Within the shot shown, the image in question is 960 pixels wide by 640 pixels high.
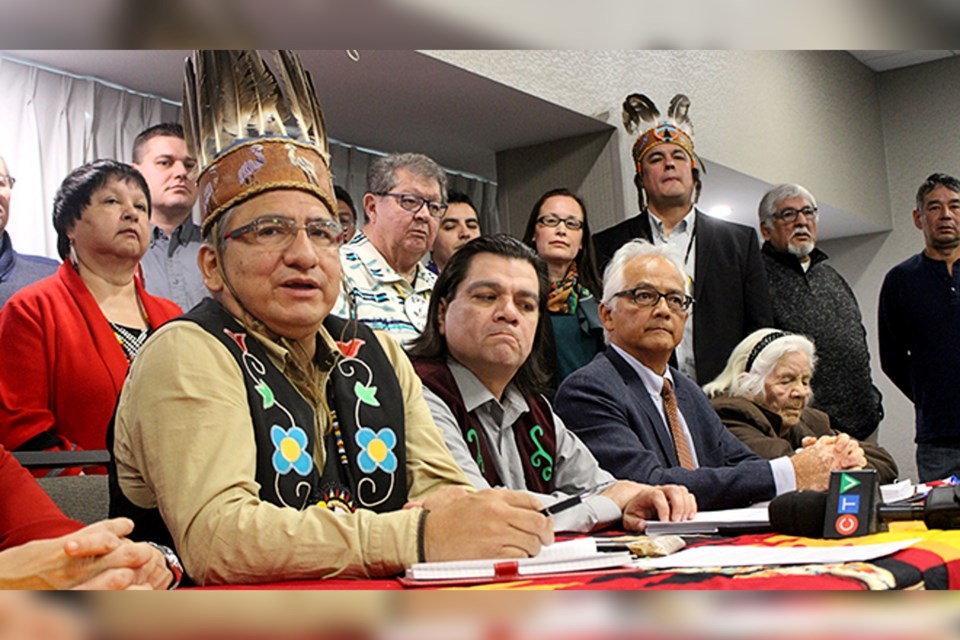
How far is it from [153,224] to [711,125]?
1.24m

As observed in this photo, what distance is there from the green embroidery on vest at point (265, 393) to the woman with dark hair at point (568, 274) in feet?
2.61

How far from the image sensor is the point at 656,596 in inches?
18.3

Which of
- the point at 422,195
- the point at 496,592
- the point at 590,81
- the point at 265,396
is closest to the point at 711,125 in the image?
the point at 590,81

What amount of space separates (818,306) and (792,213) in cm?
20

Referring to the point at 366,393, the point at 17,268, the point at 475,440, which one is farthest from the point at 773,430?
the point at 17,268

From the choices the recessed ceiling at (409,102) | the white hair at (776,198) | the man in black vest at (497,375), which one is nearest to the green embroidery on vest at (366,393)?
the man in black vest at (497,375)

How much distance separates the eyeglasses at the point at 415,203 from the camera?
4.82ft

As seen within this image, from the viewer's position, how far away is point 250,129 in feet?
3.24

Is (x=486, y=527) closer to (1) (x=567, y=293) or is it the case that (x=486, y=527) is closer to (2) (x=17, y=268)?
(1) (x=567, y=293)

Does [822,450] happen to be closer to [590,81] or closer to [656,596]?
[590,81]

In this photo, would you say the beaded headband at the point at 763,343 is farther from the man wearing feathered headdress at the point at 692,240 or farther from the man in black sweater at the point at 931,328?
the man in black sweater at the point at 931,328

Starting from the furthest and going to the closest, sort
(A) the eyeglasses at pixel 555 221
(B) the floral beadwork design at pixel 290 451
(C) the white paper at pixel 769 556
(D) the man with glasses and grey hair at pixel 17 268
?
(A) the eyeglasses at pixel 555 221
(D) the man with glasses and grey hair at pixel 17 268
(B) the floral beadwork design at pixel 290 451
(C) the white paper at pixel 769 556

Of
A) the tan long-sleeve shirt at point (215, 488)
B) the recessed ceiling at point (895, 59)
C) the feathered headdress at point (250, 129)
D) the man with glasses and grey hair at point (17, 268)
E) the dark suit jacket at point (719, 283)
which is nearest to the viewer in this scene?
the tan long-sleeve shirt at point (215, 488)

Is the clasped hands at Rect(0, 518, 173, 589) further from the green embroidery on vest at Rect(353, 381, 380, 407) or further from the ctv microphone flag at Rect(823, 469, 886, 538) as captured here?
the ctv microphone flag at Rect(823, 469, 886, 538)
